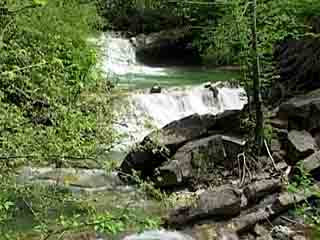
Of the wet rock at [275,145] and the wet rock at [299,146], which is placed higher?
the wet rock at [299,146]

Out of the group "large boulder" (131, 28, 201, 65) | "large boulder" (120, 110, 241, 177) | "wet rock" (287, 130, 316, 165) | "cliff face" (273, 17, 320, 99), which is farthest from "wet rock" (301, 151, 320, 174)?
"large boulder" (131, 28, 201, 65)

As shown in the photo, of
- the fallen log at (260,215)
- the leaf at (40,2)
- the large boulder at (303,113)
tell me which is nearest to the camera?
the leaf at (40,2)

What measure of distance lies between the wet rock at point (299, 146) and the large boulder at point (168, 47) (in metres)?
14.0

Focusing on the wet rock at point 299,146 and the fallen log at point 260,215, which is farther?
the wet rock at point 299,146

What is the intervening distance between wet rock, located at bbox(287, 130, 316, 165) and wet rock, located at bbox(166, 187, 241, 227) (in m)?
2.08

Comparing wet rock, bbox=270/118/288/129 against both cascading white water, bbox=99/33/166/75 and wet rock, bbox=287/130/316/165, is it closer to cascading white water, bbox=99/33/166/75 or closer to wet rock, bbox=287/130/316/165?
wet rock, bbox=287/130/316/165

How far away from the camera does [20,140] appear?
3.54 meters

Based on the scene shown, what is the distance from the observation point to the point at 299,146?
986cm

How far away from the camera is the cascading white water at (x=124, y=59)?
20672 mm

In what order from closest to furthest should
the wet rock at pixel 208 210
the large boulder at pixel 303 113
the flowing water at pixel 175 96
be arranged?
1. the wet rock at pixel 208 210
2. the large boulder at pixel 303 113
3. the flowing water at pixel 175 96

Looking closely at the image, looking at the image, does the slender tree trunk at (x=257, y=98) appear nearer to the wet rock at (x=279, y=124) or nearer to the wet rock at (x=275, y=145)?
the wet rock at (x=275, y=145)

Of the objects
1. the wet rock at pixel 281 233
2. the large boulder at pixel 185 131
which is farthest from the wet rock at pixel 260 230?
the large boulder at pixel 185 131

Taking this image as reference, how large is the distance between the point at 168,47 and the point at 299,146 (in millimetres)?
15793

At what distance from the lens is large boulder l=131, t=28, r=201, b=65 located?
24328 millimetres
